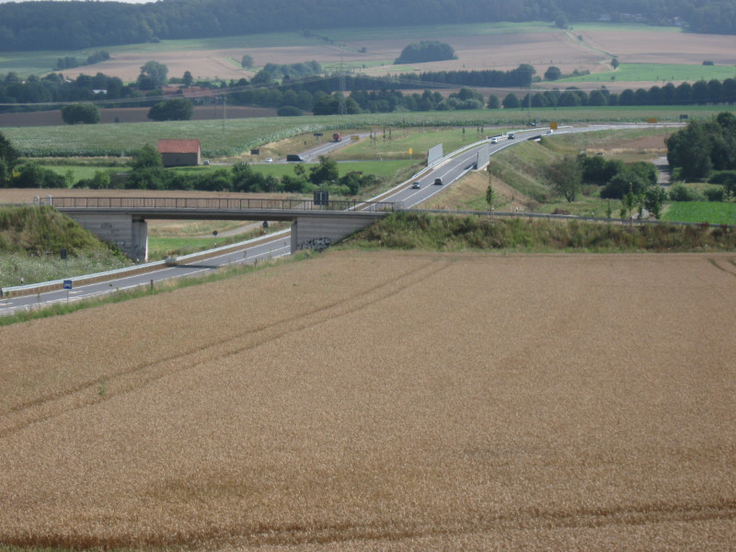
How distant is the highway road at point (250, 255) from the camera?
44156mm

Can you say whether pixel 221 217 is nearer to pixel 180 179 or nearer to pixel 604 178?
pixel 180 179

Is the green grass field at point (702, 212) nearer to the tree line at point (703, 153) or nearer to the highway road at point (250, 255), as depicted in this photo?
the highway road at point (250, 255)

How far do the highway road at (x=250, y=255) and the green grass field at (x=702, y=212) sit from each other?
63.5 ft

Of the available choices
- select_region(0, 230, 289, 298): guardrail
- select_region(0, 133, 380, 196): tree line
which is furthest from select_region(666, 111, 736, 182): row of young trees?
select_region(0, 230, 289, 298): guardrail

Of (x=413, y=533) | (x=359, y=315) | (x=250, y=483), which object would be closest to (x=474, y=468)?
(x=413, y=533)

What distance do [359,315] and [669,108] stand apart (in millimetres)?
164634

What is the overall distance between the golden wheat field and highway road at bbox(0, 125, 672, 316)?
10546mm

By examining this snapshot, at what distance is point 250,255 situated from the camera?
60.1 m

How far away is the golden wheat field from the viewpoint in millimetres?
15328

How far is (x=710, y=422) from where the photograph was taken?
20484 mm

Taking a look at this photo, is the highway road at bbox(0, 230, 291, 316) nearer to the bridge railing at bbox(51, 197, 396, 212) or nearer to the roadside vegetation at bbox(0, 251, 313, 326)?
the roadside vegetation at bbox(0, 251, 313, 326)

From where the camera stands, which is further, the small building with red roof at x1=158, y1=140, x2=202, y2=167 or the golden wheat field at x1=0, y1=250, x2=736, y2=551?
the small building with red roof at x1=158, y1=140, x2=202, y2=167

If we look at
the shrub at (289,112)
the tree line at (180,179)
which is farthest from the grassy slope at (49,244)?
the shrub at (289,112)

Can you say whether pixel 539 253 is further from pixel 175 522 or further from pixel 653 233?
pixel 175 522
